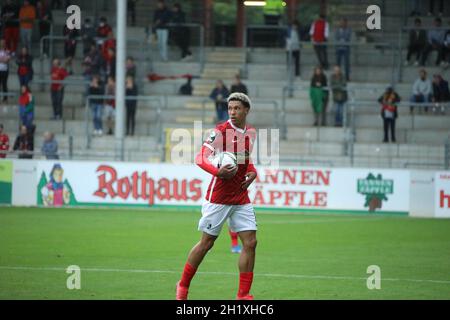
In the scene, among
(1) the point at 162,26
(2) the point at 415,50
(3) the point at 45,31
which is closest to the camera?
(2) the point at 415,50

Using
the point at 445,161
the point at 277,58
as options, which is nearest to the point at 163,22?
the point at 277,58

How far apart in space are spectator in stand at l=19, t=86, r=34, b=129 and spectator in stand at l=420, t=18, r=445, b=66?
43.3 feet

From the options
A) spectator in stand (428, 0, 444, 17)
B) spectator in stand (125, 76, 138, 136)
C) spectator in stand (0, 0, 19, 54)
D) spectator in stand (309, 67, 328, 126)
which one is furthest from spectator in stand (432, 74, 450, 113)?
spectator in stand (0, 0, 19, 54)

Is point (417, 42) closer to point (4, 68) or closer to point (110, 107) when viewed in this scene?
point (110, 107)

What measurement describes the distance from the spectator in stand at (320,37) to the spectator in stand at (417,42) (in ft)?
9.32

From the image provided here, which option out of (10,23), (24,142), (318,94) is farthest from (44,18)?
(318,94)

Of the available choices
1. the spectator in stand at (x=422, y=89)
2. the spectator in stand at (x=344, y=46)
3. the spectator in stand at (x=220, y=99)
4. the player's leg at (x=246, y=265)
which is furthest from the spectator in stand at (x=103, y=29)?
the player's leg at (x=246, y=265)

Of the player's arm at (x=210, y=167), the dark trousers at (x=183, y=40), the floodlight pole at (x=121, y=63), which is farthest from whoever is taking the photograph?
the dark trousers at (x=183, y=40)

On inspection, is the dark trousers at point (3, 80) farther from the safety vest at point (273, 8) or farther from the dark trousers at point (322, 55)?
the dark trousers at point (322, 55)

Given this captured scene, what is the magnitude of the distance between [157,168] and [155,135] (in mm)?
5806

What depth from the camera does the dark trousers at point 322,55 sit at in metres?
36.5

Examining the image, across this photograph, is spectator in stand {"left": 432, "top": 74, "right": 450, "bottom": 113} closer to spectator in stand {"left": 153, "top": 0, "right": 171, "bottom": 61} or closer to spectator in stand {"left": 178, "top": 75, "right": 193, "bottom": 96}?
spectator in stand {"left": 178, "top": 75, "right": 193, "bottom": 96}

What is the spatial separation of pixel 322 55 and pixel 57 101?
9.21 metres

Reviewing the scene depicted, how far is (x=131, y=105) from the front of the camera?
110ft
